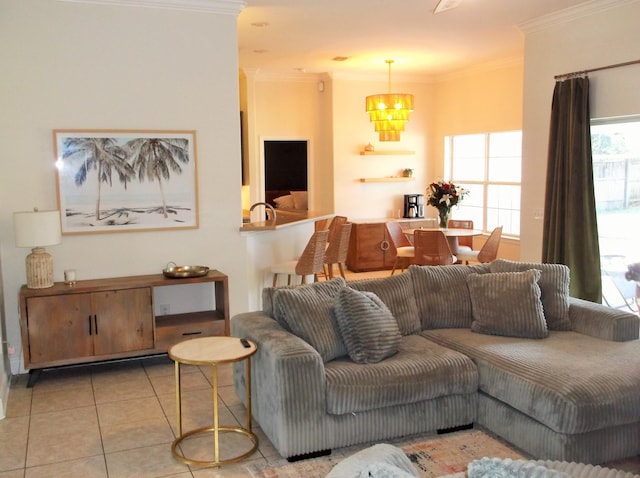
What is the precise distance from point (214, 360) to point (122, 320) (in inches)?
70.8

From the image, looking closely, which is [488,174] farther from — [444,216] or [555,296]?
[555,296]

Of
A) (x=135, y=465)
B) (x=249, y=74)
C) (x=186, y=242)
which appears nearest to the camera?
(x=135, y=465)

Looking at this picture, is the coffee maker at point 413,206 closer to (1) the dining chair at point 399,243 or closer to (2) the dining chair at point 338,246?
(1) the dining chair at point 399,243

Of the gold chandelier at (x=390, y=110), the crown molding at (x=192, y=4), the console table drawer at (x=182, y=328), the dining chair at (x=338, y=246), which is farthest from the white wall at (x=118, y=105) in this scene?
the gold chandelier at (x=390, y=110)

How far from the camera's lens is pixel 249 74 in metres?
8.52

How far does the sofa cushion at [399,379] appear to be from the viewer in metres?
3.26

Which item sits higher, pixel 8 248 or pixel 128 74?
pixel 128 74

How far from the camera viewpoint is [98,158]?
478 cm

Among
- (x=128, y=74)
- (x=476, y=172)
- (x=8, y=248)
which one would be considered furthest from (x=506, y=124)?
(x=8, y=248)

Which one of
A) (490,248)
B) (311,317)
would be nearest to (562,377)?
(311,317)

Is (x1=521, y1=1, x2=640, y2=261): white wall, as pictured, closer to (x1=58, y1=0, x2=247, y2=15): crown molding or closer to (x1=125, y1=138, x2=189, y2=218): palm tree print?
(x1=58, y1=0, x2=247, y2=15): crown molding

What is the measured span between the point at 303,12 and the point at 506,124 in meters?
3.84

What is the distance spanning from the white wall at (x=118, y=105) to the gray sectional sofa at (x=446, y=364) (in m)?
1.49

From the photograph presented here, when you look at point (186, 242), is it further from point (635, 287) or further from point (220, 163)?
point (635, 287)
